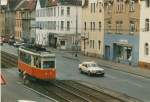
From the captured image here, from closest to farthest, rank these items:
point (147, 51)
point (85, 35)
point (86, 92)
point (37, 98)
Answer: point (37, 98), point (86, 92), point (147, 51), point (85, 35)

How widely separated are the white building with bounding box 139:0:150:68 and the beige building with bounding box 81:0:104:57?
13233mm

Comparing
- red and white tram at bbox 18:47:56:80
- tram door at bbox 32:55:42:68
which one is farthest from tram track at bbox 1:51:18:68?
tram door at bbox 32:55:42:68

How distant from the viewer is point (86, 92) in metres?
36.9

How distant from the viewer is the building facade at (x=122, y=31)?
196 ft

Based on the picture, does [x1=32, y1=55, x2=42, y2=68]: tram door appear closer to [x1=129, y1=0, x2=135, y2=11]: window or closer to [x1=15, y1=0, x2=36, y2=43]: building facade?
[x1=129, y1=0, x2=135, y2=11]: window

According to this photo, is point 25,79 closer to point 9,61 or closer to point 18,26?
point 9,61

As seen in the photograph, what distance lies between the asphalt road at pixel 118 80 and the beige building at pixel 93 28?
15027 mm

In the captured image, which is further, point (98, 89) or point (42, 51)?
point (42, 51)

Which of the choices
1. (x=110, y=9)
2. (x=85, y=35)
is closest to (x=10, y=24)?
(x=85, y=35)

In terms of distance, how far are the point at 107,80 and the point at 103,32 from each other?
84.4 ft

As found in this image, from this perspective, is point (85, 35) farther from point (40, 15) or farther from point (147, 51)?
point (40, 15)

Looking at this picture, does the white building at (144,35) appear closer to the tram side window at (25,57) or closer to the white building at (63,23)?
the tram side window at (25,57)

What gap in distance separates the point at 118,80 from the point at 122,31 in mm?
18981

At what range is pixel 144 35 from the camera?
189 feet
